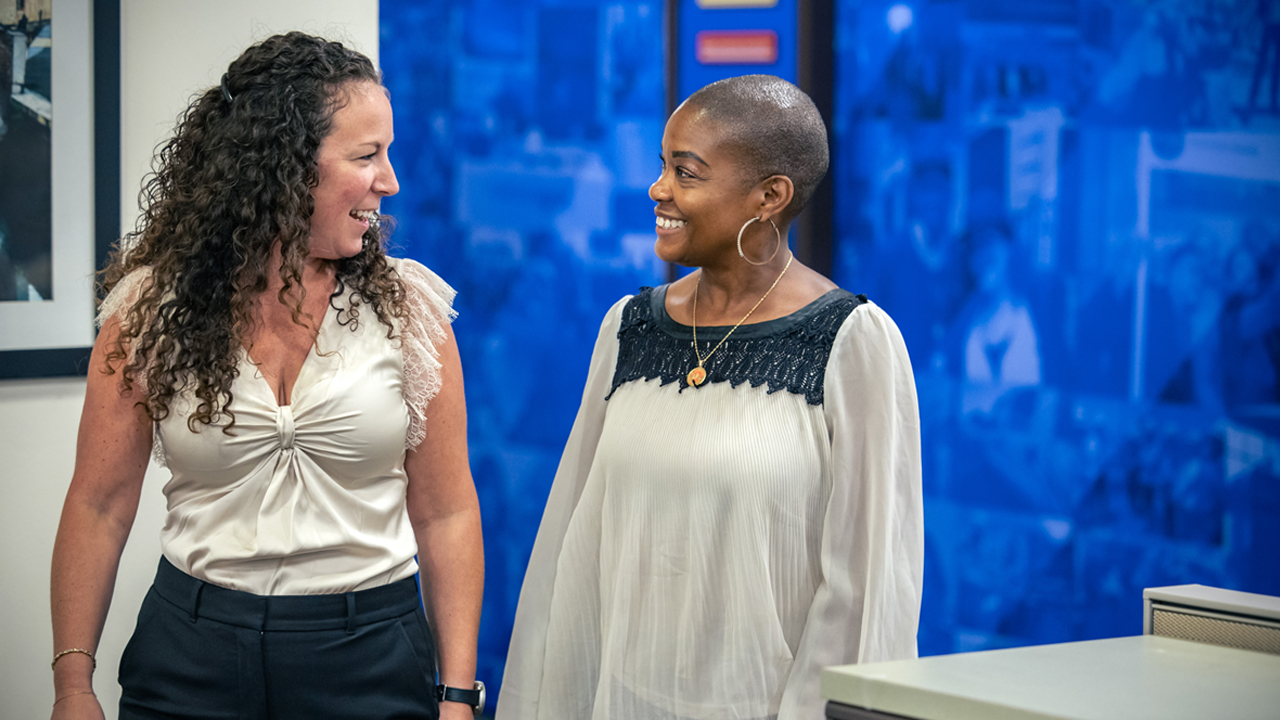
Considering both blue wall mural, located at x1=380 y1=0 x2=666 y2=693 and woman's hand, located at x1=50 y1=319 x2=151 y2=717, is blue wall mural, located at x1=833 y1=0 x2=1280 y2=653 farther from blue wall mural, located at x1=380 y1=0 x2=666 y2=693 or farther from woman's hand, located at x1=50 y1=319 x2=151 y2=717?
woman's hand, located at x1=50 y1=319 x2=151 y2=717

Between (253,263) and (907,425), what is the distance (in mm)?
1001

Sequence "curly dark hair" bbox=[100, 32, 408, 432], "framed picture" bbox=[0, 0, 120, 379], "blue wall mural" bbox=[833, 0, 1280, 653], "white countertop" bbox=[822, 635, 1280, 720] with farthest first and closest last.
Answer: "framed picture" bbox=[0, 0, 120, 379] → "blue wall mural" bbox=[833, 0, 1280, 653] → "curly dark hair" bbox=[100, 32, 408, 432] → "white countertop" bbox=[822, 635, 1280, 720]

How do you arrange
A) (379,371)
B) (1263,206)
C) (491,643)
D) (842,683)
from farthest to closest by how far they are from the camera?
(491,643), (1263,206), (379,371), (842,683)

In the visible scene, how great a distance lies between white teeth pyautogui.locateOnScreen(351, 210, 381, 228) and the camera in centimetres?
174

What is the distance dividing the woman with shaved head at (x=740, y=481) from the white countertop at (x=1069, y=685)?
0.34 metres

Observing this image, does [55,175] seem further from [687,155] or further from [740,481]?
[740,481]

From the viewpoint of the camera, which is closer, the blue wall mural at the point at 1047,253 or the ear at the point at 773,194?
the ear at the point at 773,194

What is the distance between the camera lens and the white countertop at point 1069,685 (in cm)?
108

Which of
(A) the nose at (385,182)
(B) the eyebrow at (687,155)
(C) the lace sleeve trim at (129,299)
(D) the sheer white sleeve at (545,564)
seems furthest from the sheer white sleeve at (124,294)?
(B) the eyebrow at (687,155)

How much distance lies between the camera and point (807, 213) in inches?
110

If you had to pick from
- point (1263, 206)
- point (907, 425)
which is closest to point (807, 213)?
point (1263, 206)

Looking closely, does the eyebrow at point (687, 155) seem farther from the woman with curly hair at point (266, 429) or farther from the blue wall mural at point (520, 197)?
the blue wall mural at point (520, 197)

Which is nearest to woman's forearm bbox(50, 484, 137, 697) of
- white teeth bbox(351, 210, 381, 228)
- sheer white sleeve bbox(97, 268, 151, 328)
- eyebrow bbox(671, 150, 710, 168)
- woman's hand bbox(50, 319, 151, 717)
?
woman's hand bbox(50, 319, 151, 717)

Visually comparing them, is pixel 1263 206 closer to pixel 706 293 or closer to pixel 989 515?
pixel 989 515
